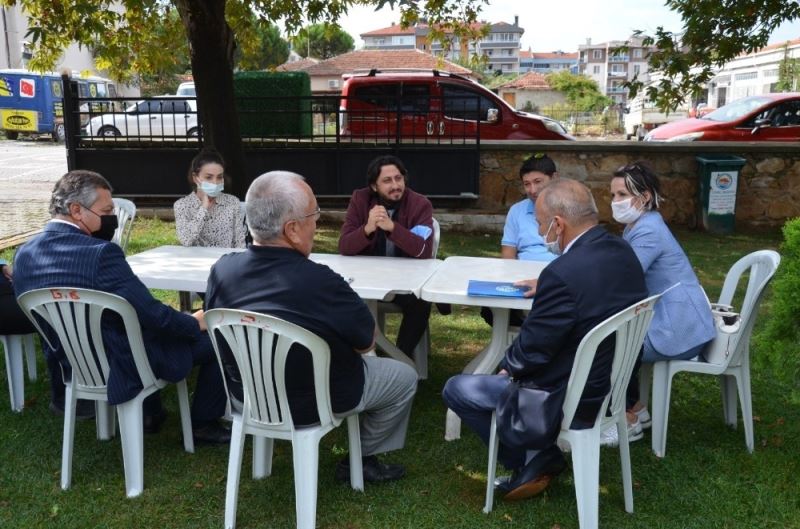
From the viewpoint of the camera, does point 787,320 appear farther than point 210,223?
No

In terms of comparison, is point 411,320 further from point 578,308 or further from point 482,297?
point 578,308

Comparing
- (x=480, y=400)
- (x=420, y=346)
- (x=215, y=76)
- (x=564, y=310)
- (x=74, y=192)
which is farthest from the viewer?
(x=215, y=76)

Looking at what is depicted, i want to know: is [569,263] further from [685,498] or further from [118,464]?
[118,464]

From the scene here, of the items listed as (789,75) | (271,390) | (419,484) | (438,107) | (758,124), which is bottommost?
(419,484)

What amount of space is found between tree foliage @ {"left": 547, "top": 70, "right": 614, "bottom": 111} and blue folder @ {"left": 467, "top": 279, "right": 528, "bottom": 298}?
43.6 m

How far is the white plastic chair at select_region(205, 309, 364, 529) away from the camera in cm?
267

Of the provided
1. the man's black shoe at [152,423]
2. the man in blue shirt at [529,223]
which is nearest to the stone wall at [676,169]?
the man in blue shirt at [529,223]

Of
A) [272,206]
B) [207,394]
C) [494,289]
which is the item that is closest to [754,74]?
[494,289]

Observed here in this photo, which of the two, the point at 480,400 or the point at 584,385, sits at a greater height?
the point at 584,385

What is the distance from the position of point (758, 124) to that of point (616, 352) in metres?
11.0

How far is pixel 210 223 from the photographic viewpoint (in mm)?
4770

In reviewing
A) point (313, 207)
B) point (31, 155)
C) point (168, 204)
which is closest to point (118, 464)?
point (313, 207)

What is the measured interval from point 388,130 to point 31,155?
13.9 metres

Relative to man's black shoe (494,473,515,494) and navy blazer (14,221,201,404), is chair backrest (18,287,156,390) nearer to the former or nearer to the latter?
navy blazer (14,221,201,404)
